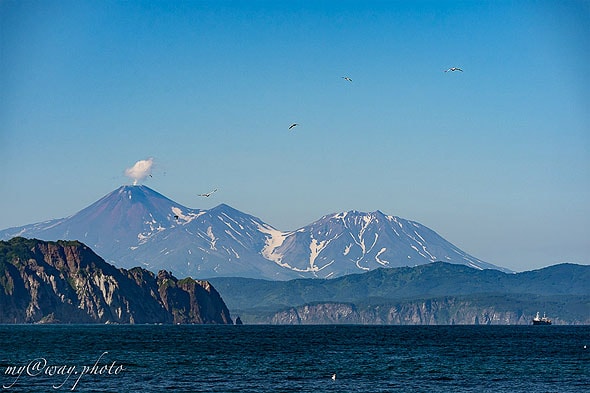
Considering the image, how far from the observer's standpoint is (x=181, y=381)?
129 m

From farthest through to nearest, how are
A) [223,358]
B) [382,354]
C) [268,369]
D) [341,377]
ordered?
[382,354]
[223,358]
[268,369]
[341,377]

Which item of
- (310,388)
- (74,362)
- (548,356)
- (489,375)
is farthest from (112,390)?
(548,356)

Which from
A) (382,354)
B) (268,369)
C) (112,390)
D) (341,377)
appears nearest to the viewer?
(112,390)

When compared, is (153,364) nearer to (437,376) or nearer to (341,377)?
(341,377)

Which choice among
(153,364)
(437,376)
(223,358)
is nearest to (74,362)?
(153,364)

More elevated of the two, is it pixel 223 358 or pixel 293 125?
pixel 293 125

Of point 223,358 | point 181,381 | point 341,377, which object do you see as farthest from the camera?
point 223,358

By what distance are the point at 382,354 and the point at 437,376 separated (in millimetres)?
51573

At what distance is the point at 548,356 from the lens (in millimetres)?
196875

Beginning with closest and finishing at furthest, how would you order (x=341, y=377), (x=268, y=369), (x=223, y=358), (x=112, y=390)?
1. (x=112, y=390)
2. (x=341, y=377)
3. (x=268, y=369)
4. (x=223, y=358)

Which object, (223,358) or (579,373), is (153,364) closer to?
(223,358)

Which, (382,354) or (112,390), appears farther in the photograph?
(382,354)

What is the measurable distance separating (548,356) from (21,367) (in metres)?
101

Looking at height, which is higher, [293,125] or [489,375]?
[293,125]
